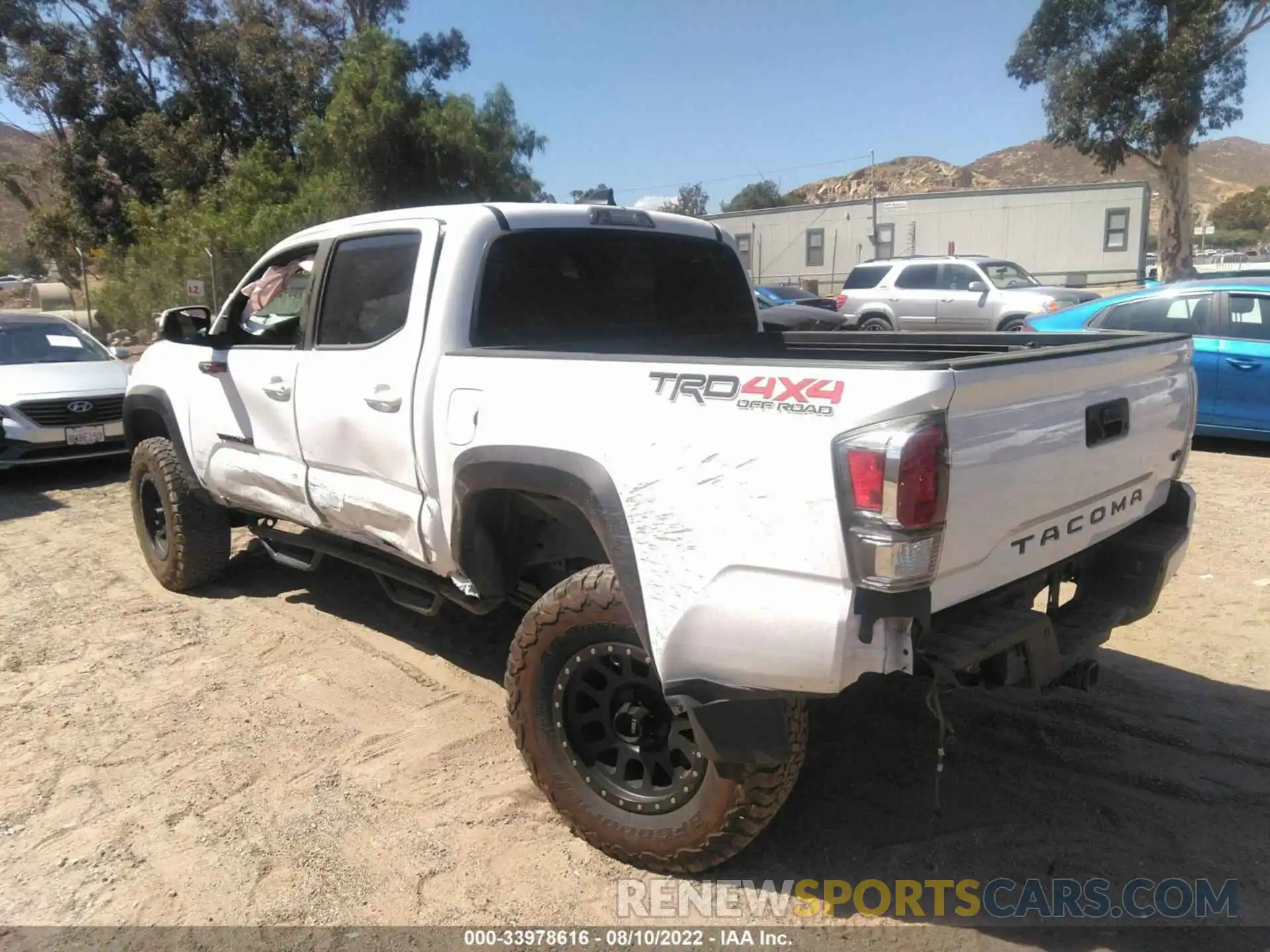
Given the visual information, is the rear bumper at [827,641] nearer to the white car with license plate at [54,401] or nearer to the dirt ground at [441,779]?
the dirt ground at [441,779]

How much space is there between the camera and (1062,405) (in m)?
2.70

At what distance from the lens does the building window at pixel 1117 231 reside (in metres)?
Result: 29.8

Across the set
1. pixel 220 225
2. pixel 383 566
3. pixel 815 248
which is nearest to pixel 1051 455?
pixel 383 566

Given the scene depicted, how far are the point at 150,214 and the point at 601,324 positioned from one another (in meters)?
25.9

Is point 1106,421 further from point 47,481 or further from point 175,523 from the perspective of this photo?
point 47,481

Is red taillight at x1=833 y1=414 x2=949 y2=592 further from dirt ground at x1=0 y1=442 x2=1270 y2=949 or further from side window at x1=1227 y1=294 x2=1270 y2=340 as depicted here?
side window at x1=1227 y1=294 x2=1270 y2=340

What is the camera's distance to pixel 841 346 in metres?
4.43

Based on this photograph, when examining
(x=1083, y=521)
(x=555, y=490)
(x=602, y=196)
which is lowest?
(x=1083, y=521)

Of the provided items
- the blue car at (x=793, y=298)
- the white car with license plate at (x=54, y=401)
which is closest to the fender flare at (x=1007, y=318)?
the blue car at (x=793, y=298)

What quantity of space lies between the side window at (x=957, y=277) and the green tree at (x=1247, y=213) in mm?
78857

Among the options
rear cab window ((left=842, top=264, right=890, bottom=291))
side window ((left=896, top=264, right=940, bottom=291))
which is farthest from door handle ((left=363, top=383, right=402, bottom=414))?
rear cab window ((left=842, top=264, right=890, bottom=291))

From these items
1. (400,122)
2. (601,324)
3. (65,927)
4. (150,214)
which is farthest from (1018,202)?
(65,927)

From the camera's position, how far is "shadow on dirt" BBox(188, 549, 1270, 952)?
294 cm

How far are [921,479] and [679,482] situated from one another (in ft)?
2.13
